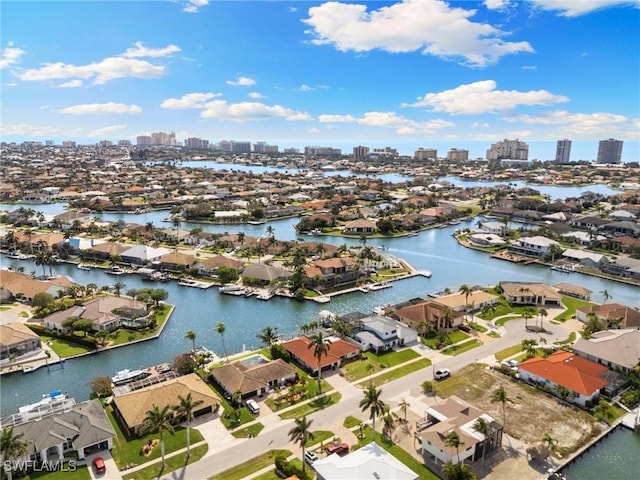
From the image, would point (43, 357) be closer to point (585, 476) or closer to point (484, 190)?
point (585, 476)

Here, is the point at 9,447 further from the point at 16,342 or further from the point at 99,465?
the point at 16,342

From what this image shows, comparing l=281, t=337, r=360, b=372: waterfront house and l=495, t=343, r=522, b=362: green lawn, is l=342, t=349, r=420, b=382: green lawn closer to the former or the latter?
l=281, t=337, r=360, b=372: waterfront house

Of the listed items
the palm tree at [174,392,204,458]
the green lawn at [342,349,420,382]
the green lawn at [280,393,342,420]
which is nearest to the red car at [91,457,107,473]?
the palm tree at [174,392,204,458]

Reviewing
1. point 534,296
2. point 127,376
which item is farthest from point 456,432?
point 534,296

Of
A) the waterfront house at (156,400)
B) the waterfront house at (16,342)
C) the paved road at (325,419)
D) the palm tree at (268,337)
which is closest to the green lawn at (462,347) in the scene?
the paved road at (325,419)

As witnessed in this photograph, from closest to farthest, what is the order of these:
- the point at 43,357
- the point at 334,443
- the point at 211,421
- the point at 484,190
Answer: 1. the point at 334,443
2. the point at 211,421
3. the point at 43,357
4. the point at 484,190

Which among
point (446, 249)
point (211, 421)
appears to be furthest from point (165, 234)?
point (211, 421)
